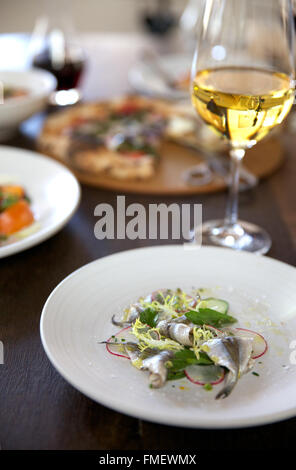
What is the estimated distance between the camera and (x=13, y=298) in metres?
1.05

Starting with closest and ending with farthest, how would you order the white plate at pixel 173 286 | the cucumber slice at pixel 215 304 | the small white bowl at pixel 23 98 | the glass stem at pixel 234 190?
1. the white plate at pixel 173 286
2. the cucumber slice at pixel 215 304
3. the glass stem at pixel 234 190
4. the small white bowl at pixel 23 98

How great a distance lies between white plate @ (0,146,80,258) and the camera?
1.15 metres

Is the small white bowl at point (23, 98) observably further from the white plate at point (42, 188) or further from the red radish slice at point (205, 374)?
the red radish slice at point (205, 374)

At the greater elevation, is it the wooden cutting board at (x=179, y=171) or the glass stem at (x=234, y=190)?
the glass stem at (x=234, y=190)

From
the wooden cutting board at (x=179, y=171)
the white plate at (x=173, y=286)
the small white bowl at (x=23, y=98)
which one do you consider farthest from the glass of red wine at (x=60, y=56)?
the white plate at (x=173, y=286)

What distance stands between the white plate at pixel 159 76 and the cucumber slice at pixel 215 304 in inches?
→ 49.3

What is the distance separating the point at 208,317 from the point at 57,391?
0.25m

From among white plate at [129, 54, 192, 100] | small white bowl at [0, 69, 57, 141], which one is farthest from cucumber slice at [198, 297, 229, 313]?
white plate at [129, 54, 192, 100]

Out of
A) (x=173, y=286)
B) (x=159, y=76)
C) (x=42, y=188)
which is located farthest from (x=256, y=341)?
(x=159, y=76)

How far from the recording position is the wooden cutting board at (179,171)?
1.48m

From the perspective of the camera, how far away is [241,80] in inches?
45.9

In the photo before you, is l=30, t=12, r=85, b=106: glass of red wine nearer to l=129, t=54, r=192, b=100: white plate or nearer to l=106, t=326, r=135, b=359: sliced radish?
l=129, t=54, r=192, b=100: white plate
